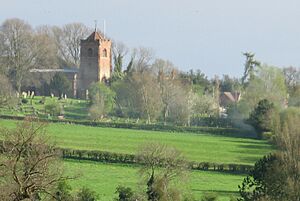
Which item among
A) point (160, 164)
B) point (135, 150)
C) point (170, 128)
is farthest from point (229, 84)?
point (160, 164)

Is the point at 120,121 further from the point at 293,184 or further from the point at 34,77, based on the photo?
the point at 293,184

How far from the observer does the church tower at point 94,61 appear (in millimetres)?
101438

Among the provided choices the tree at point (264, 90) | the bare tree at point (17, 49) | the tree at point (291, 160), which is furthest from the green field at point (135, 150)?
the bare tree at point (17, 49)

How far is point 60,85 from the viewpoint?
316ft

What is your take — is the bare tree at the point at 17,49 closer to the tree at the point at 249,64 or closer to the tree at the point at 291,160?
the tree at the point at 249,64

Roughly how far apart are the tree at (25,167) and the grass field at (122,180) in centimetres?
804

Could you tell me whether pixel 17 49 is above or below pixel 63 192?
above

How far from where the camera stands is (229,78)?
127750 mm

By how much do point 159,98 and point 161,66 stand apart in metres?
24.7

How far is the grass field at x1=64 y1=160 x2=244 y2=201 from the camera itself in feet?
114

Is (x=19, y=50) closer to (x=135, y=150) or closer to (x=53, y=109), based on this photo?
(x=53, y=109)

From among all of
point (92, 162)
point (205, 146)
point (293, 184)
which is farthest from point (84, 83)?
point (293, 184)

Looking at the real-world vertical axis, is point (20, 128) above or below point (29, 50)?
below

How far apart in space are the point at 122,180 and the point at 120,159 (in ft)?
24.1
